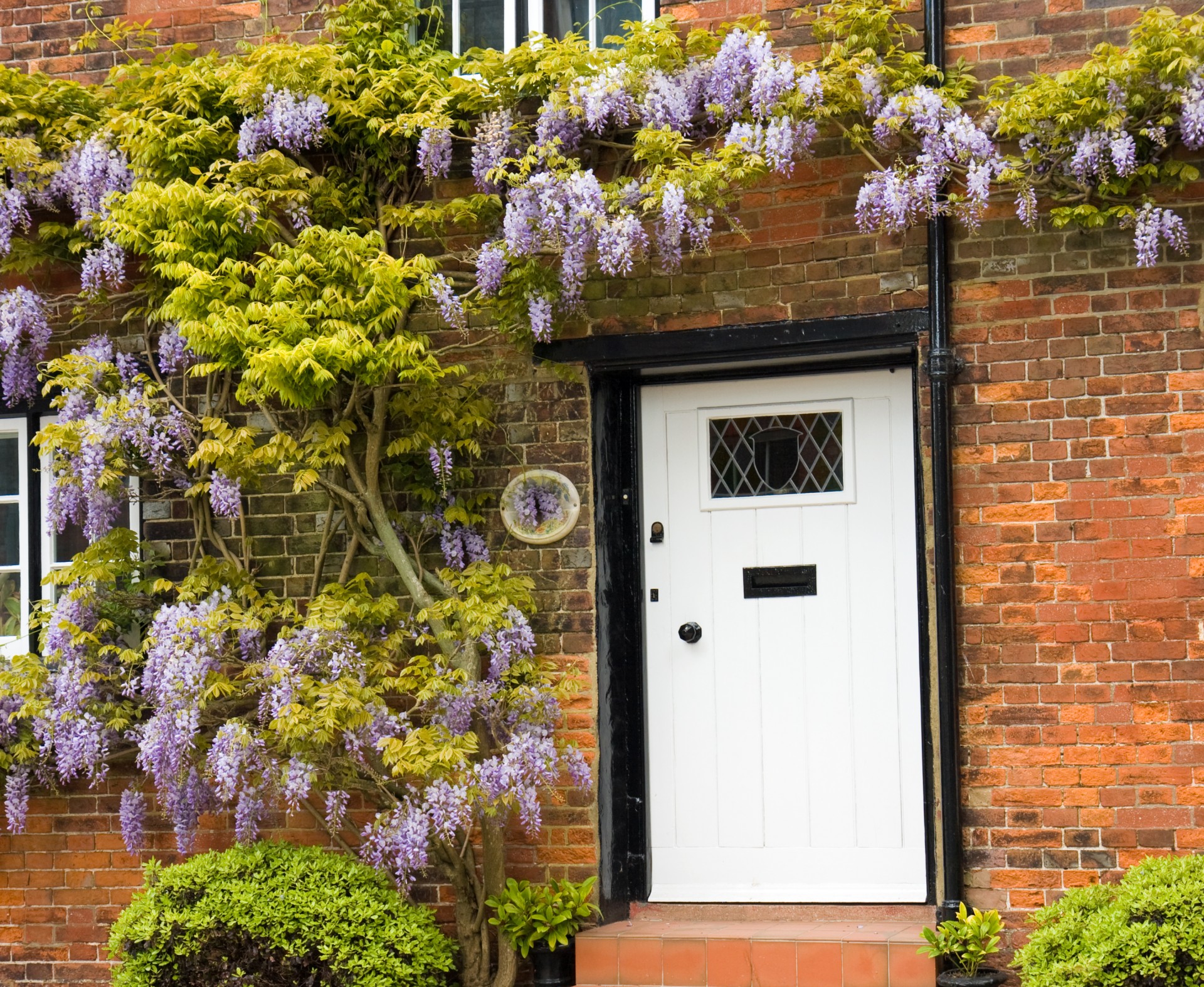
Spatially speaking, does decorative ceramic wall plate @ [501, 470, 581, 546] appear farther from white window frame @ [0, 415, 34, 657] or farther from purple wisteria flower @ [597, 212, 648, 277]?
white window frame @ [0, 415, 34, 657]

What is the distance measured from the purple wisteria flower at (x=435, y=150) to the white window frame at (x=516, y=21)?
0.71 m

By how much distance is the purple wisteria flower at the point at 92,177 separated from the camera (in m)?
6.33

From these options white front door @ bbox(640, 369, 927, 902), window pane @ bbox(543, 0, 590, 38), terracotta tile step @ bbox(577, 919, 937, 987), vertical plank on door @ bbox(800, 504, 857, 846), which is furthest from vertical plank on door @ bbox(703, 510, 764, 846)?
window pane @ bbox(543, 0, 590, 38)

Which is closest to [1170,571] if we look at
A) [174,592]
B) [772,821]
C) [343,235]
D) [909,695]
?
[909,695]

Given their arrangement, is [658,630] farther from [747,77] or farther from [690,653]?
[747,77]

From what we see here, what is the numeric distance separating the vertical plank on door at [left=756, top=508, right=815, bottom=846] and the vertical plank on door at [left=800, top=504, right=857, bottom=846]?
3cm

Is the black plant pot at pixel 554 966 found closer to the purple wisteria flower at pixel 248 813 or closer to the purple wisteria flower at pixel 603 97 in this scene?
the purple wisteria flower at pixel 248 813

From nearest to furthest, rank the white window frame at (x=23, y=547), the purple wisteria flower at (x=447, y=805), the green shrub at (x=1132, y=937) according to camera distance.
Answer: the green shrub at (x=1132, y=937), the purple wisteria flower at (x=447, y=805), the white window frame at (x=23, y=547)

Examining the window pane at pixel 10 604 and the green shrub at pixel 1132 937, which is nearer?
the green shrub at pixel 1132 937

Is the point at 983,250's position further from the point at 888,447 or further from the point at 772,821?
the point at 772,821

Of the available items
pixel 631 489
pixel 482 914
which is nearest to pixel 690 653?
pixel 631 489

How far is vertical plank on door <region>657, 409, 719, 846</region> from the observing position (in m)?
6.10

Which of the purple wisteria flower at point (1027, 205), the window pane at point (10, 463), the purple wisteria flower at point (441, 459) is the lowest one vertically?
the purple wisteria flower at point (441, 459)

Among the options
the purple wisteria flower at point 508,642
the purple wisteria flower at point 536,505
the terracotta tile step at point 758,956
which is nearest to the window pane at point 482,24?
the purple wisteria flower at point 536,505
